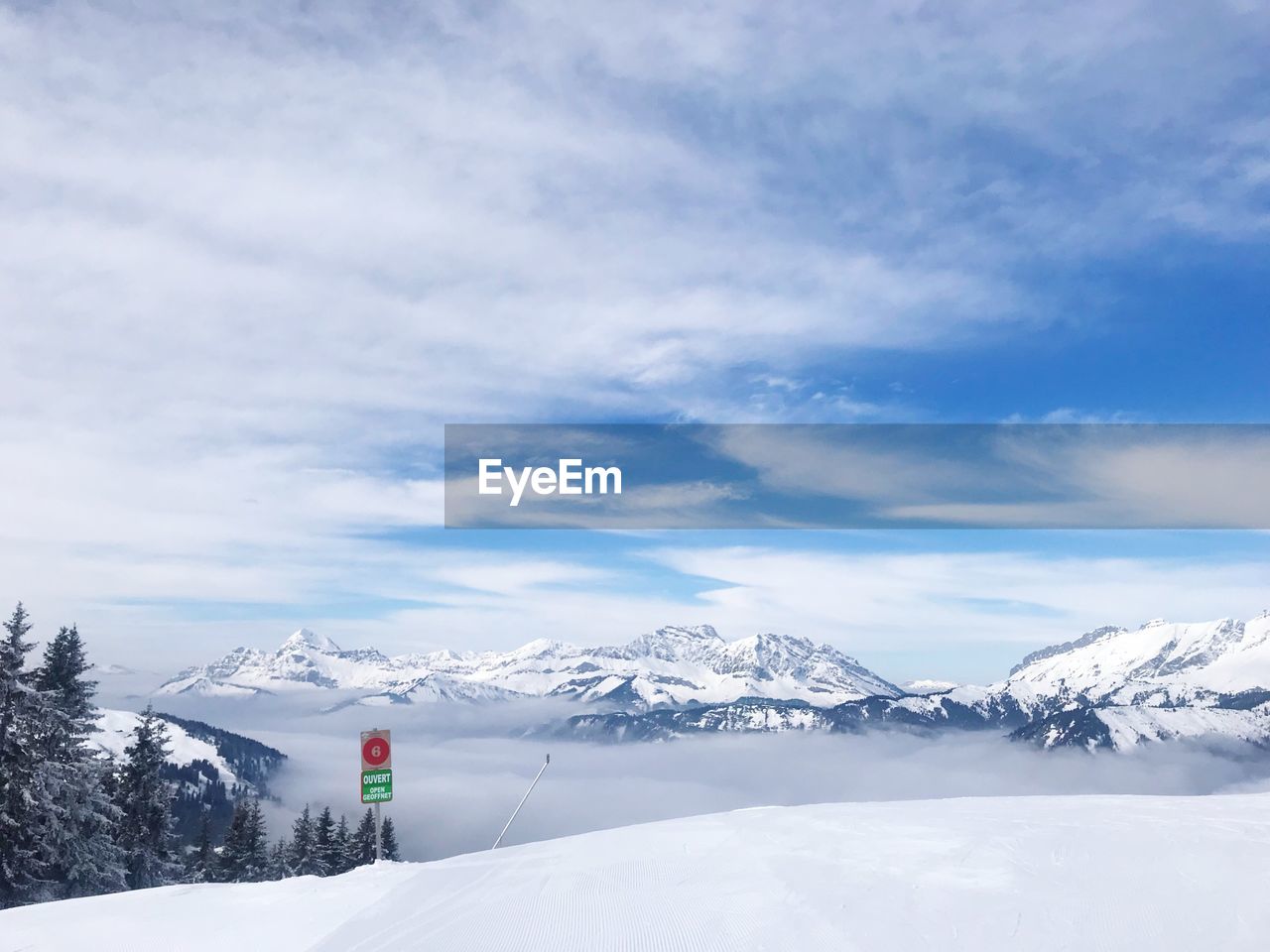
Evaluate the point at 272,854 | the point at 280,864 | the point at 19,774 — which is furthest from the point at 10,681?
the point at 272,854

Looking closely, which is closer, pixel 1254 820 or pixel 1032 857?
pixel 1032 857

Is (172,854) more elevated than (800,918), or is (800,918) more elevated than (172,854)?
(800,918)

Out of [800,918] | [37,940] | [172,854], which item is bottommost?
[172,854]

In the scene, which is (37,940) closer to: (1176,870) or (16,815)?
(1176,870)

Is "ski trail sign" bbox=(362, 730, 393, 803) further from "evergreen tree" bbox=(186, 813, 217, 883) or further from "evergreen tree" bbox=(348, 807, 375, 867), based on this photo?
"evergreen tree" bbox=(348, 807, 375, 867)

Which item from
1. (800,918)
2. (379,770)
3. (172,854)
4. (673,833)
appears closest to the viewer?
(800,918)

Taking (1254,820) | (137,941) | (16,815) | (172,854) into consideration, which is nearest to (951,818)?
(1254,820)

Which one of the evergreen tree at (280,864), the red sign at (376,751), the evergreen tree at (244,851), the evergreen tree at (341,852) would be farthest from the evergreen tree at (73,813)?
the evergreen tree at (341,852)

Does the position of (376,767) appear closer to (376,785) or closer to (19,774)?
(376,785)

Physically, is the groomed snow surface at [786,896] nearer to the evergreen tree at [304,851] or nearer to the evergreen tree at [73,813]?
the evergreen tree at [73,813]
